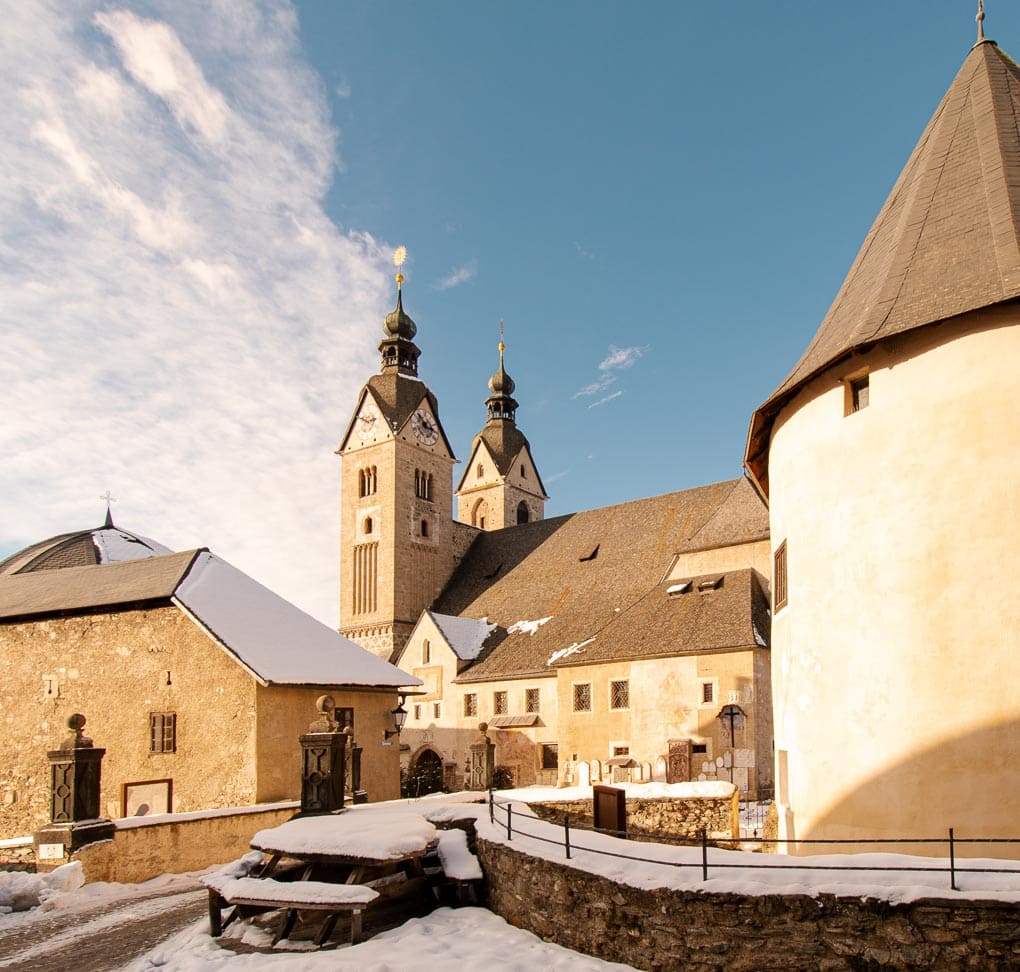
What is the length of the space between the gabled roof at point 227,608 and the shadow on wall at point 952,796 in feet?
39.5

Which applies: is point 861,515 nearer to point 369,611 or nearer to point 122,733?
point 122,733

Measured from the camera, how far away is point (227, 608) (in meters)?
20.8

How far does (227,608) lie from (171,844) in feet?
23.1

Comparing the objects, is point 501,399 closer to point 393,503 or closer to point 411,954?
point 393,503

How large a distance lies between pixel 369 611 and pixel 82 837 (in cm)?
3515

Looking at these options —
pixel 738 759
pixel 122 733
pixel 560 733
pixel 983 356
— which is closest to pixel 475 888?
pixel 983 356

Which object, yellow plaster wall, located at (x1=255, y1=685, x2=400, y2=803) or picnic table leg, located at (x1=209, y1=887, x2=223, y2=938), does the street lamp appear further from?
picnic table leg, located at (x1=209, y1=887, x2=223, y2=938)

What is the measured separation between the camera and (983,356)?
1077cm

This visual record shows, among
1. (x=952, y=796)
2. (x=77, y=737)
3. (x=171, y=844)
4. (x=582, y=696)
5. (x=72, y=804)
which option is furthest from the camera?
(x=582, y=696)

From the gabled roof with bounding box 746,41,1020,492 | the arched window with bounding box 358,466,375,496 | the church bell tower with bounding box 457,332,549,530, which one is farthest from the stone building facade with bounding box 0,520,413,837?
the church bell tower with bounding box 457,332,549,530

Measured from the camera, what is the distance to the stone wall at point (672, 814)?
18000 millimetres

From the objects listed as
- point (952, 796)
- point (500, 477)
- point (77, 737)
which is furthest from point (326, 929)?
point (500, 477)

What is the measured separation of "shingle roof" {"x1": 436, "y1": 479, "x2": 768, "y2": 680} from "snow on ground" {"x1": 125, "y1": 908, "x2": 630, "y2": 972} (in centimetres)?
1785

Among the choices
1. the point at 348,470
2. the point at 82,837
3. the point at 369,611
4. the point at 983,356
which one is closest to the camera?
the point at 983,356
